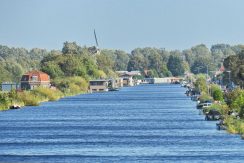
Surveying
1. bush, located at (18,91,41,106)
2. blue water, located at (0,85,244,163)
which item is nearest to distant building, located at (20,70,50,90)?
bush, located at (18,91,41,106)

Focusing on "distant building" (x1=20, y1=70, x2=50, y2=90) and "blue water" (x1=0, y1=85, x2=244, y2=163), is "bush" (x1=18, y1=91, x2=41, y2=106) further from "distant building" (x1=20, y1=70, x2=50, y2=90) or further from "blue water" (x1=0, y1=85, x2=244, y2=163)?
"distant building" (x1=20, y1=70, x2=50, y2=90)

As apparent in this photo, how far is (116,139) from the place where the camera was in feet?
249

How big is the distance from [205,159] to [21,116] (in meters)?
55.9

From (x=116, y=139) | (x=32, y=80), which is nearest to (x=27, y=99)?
(x=32, y=80)

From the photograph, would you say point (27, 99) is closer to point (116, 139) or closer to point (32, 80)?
point (32, 80)

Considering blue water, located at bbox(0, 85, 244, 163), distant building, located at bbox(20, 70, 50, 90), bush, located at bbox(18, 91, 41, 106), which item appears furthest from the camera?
distant building, located at bbox(20, 70, 50, 90)

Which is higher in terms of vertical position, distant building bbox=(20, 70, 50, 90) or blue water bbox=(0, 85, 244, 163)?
distant building bbox=(20, 70, 50, 90)

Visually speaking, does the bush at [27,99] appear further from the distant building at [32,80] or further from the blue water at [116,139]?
the distant building at [32,80]

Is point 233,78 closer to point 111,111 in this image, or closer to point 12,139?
point 111,111

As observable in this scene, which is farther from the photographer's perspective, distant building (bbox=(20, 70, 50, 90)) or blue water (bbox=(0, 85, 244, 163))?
distant building (bbox=(20, 70, 50, 90))

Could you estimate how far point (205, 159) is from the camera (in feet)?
196

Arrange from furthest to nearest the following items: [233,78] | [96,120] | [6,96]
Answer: [233,78] → [6,96] → [96,120]

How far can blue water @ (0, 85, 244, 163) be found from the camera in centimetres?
6162

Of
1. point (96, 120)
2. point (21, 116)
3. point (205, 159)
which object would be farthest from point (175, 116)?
point (205, 159)
